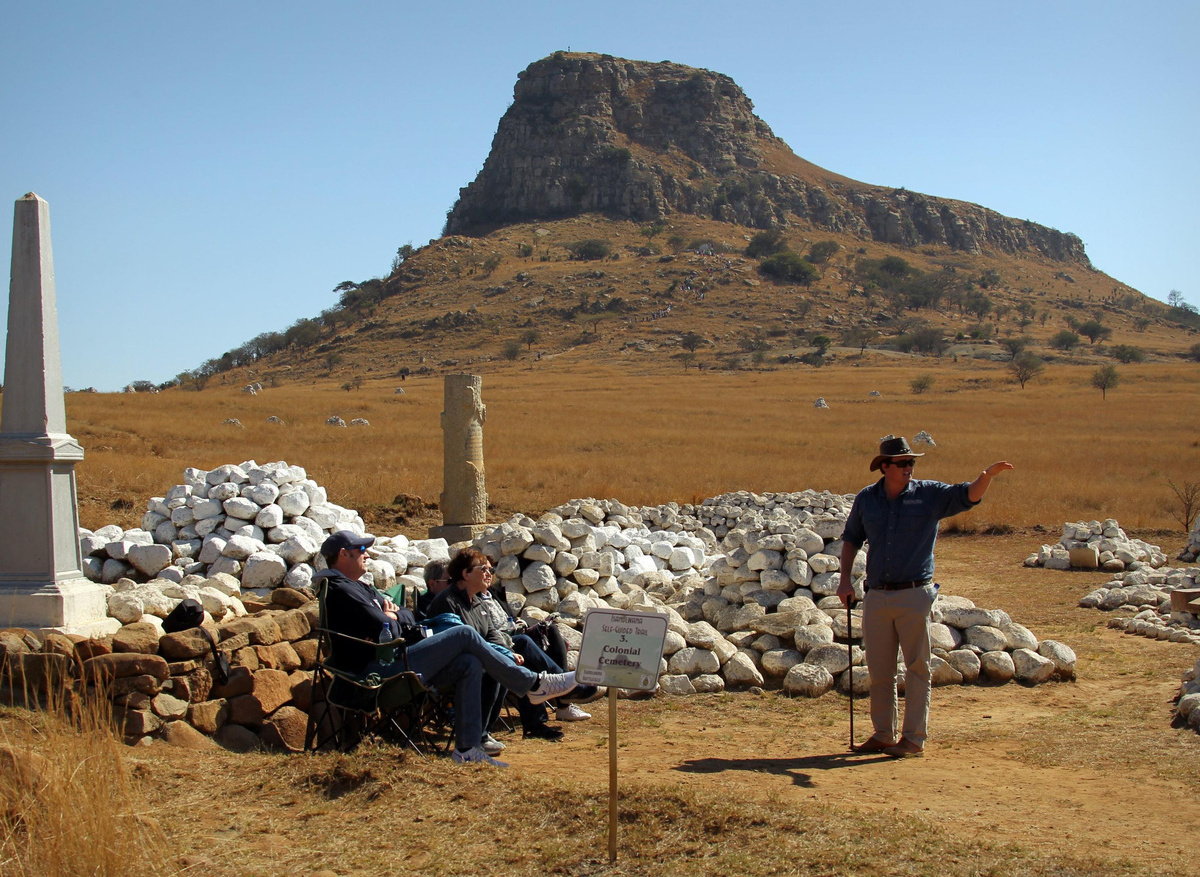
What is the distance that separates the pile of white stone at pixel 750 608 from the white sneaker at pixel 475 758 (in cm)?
207

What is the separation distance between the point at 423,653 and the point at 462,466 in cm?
859

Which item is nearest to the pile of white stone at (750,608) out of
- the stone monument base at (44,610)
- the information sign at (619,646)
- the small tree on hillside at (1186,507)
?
the information sign at (619,646)

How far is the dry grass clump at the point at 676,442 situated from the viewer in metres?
17.7

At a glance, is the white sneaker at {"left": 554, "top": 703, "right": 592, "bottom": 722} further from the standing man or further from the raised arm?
the raised arm

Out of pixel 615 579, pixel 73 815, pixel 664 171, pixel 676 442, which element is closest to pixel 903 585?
pixel 73 815

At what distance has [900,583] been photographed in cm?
577

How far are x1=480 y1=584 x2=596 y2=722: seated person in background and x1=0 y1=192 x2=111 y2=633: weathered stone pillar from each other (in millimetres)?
2583

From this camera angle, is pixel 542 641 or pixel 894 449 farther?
pixel 542 641

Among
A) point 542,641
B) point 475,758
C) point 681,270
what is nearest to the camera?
point 475,758

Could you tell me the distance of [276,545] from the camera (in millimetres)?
9906

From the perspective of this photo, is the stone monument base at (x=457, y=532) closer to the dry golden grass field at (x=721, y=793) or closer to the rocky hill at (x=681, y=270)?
the dry golden grass field at (x=721, y=793)

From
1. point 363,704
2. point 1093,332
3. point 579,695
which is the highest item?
point 1093,332

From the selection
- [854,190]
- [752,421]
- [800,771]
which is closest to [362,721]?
[800,771]

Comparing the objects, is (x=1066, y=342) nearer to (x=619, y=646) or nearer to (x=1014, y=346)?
(x=1014, y=346)
